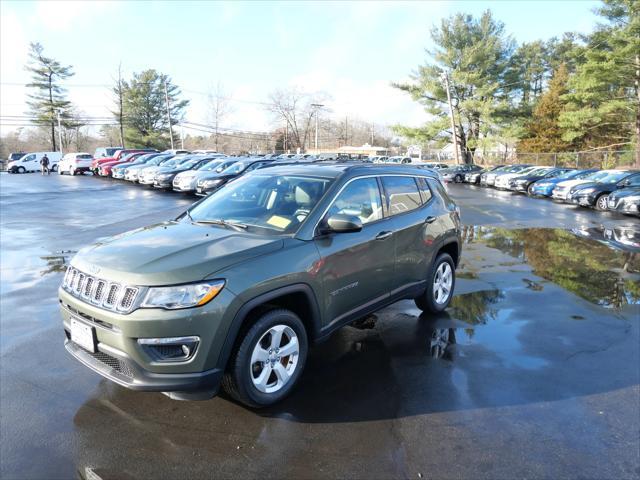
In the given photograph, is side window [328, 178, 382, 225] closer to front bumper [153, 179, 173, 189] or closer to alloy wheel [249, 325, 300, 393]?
alloy wheel [249, 325, 300, 393]

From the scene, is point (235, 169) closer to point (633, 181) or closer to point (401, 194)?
point (401, 194)

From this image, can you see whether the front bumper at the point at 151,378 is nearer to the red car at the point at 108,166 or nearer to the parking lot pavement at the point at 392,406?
the parking lot pavement at the point at 392,406

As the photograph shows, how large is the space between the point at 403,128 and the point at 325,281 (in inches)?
1786

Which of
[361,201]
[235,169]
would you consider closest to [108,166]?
[235,169]

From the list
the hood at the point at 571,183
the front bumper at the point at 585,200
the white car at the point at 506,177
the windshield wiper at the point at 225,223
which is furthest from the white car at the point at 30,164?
the windshield wiper at the point at 225,223

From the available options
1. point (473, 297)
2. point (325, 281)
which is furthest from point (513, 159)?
point (325, 281)

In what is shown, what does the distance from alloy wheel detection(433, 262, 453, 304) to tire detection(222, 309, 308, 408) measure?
2446mm

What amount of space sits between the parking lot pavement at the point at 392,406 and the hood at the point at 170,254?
111cm

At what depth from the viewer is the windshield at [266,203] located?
396 cm

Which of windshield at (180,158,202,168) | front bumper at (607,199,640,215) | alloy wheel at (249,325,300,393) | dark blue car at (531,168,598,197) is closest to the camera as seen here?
alloy wheel at (249,325,300,393)

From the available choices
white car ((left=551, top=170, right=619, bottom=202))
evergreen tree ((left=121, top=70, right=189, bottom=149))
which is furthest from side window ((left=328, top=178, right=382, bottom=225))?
evergreen tree ((left=121, top=70, right=189, bottom=149))

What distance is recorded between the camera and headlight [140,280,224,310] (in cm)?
295

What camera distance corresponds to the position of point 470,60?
42344 mm

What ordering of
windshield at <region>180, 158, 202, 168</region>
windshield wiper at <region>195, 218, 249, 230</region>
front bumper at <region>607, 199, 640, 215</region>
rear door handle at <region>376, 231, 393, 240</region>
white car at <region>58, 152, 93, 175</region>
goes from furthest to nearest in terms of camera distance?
white car at <region>58, 152, 93, 175</region> → windshield at <region>180, 158, 202, 168</region> → front bumper at <region>607, 199, 640, 215</region> → rear door handle at <region>376, 231, 393, 240</region> → windshield wiper at <region>195, 218, 249, 230</region>
